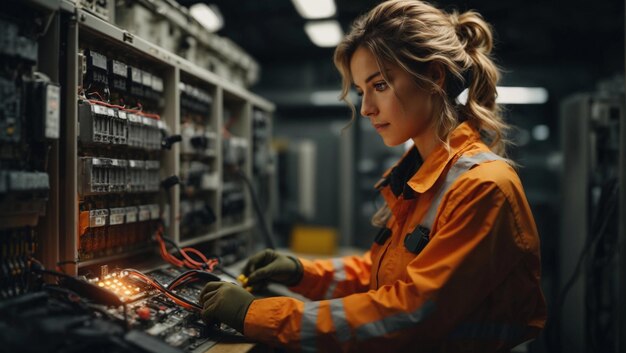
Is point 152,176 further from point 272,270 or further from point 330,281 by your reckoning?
point 330,281

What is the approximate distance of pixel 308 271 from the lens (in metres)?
1.73

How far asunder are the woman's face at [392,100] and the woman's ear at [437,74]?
5 cm

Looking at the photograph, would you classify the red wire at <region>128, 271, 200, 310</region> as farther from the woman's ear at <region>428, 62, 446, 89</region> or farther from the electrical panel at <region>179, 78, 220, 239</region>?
the woman's ear at <region>428, 62, 446, 89</region>

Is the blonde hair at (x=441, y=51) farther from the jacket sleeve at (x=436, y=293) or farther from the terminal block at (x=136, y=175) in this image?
the terminal block at (x=136, y=175)

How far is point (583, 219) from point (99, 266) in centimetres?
276

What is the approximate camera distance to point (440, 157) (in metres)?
1.36

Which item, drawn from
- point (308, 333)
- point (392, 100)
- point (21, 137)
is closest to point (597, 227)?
point (392, 100)

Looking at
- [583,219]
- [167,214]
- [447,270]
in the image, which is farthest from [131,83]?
[583,219]

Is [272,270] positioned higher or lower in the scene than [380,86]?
lower

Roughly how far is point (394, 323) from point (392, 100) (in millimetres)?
683

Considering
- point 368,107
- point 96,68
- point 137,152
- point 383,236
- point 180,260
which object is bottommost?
point 180,260

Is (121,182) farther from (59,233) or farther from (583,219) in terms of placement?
(583,219)

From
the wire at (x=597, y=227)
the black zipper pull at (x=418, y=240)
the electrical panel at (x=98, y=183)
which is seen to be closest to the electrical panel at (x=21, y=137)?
the electrical panel at (x=98, y=183)

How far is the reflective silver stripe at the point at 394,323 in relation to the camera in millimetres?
1099
